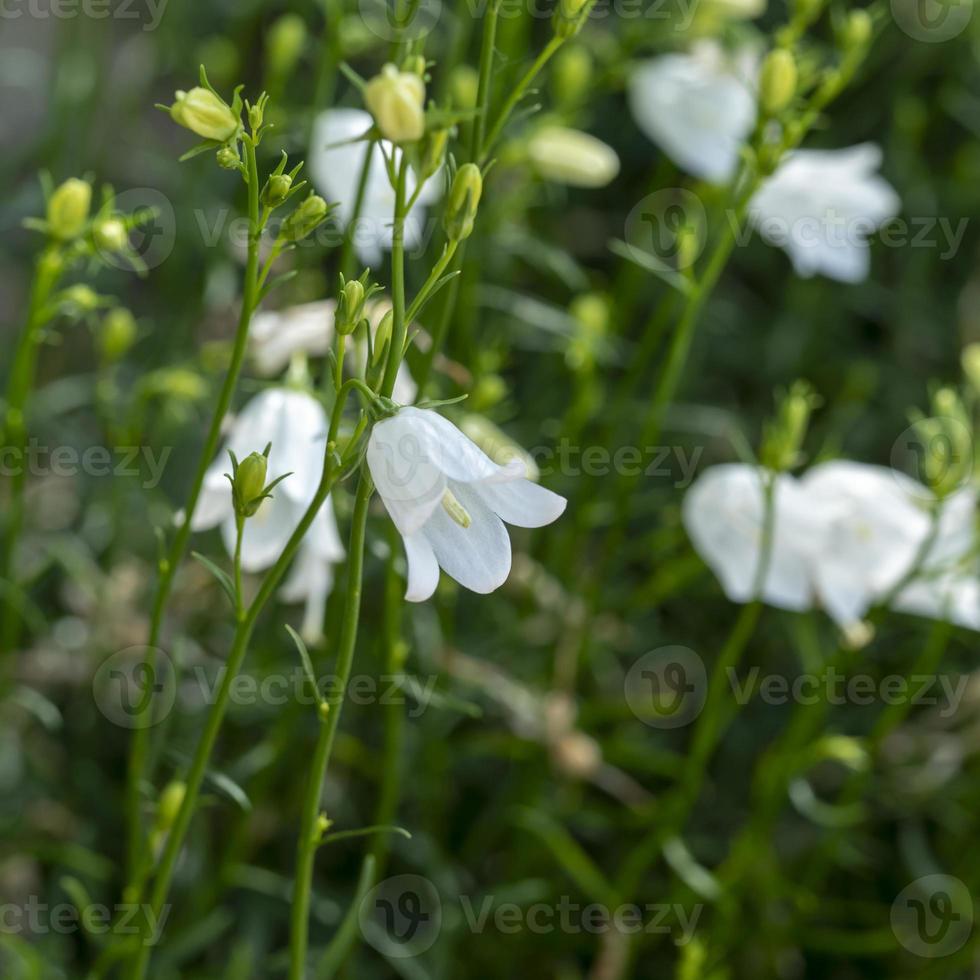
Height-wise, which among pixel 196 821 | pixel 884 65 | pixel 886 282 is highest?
pixel 884 65

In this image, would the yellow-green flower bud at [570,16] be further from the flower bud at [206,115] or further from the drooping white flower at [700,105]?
the drooping white flower at [700,105]

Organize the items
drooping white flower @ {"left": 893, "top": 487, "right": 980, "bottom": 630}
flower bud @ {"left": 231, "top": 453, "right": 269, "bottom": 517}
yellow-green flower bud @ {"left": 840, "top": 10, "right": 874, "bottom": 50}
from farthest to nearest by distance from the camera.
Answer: drooping white flower @ {"left": 893, "top": 487, "right": 980, "bottom": 630} < yellow-green flower bud @ {"left": 840, "top": 10, "right": 874, "bottom": 50} < flower bud @ {"left": 231, "top": 453, "right": 269, "bottom": 517}

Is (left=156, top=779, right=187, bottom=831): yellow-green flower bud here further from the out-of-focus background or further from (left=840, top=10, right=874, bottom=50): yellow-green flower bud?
(left=840, top=10, right=874, bottom=50): yellow-green flower bud

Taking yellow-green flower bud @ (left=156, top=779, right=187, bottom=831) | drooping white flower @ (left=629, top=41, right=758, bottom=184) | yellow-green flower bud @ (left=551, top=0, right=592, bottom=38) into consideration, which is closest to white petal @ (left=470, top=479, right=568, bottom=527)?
yellow-green flower bud @ (left=551, top=0, right=592, bottom=38)

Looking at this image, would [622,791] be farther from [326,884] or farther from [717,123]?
[717,123]

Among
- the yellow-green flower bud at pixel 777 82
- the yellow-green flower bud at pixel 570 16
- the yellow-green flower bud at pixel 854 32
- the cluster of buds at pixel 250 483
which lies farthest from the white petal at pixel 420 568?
the yellow-green flower bud at pixel 854 32

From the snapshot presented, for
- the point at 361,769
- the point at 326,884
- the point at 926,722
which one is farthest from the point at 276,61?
the point at 926,722

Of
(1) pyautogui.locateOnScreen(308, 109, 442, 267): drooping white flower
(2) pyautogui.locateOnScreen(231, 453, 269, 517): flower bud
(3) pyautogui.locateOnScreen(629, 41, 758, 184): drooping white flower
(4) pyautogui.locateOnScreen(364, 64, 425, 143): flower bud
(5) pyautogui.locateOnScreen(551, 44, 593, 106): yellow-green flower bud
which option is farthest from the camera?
(3) pyautogui.locateOnScreen(629, 41, 758, 184): drooping white flower
